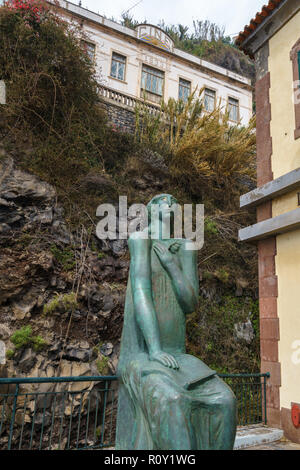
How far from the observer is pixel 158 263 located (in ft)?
7.52

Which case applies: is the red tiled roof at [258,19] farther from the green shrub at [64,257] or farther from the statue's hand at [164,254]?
the statue's hand at [164,254]

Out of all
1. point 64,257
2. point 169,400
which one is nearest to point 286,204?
point 64,257

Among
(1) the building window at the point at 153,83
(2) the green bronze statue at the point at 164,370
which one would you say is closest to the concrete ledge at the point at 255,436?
(2) the green bronze statue at the point at 164,370

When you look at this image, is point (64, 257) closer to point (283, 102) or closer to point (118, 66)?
point (283, 102)

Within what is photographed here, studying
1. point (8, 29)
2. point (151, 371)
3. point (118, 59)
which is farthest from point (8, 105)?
point (118, 59)

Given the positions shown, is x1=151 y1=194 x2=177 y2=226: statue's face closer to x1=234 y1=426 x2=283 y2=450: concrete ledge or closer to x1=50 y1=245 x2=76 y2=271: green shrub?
x1=234 y1=426 x2=283 y2=450: concrete ledge

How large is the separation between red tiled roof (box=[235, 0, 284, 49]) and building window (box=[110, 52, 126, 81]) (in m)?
9.55

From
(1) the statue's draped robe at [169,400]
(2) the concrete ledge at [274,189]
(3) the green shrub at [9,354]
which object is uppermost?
(2) the concrete ledge at [274,189]

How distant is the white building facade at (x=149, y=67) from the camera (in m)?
15.1

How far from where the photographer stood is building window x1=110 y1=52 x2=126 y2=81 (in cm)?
1579

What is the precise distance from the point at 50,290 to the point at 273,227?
447 centimetres

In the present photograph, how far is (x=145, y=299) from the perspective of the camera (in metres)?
2.06

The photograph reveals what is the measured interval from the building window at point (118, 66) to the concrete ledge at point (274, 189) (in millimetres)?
11928

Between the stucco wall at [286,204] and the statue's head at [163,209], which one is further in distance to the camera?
the stucco wall at [286,204]
